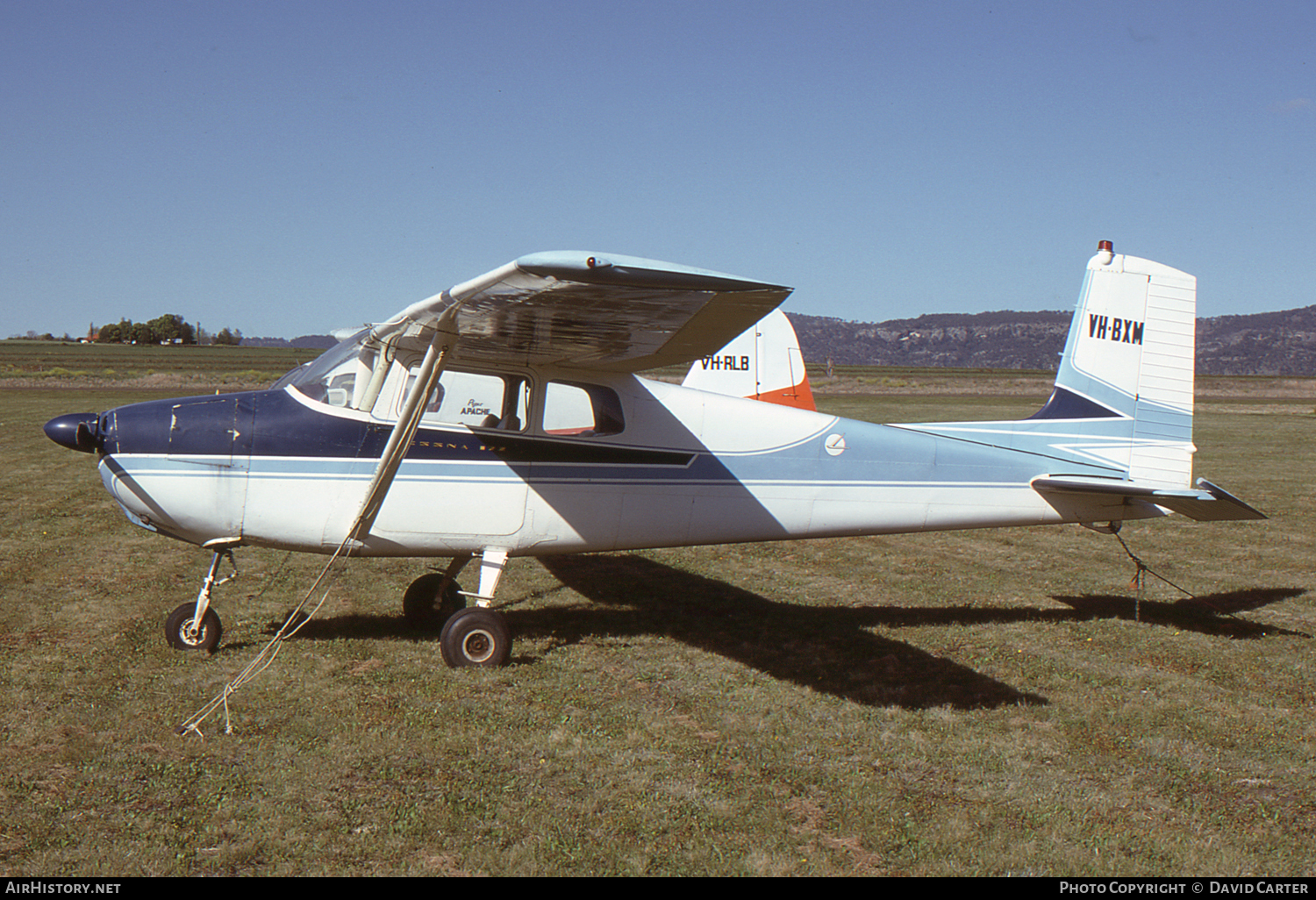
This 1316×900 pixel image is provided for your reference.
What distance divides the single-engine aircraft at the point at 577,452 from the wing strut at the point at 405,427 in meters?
0.01

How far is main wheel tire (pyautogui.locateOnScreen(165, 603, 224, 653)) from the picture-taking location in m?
6.29

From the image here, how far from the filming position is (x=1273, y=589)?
9039 millimetres

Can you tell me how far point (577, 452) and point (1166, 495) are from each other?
4.37 meters

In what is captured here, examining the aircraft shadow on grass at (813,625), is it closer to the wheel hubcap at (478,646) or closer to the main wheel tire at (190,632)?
the wheel hubcap at (478,646)

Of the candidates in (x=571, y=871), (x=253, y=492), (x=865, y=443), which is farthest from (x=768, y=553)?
(x=571, y=871)

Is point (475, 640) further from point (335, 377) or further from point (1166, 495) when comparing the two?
point (1166, 495)

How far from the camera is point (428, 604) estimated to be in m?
7.31

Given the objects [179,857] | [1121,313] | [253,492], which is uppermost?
[1121,313]

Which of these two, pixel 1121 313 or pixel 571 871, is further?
pixel 1121 313

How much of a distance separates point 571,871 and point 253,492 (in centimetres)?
352

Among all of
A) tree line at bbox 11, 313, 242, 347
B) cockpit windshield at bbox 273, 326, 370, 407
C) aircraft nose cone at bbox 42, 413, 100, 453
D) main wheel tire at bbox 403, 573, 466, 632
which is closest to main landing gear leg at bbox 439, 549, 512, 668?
main wheel tire at bbox 403, 573, 466, 632

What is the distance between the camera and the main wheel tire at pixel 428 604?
7.23 m

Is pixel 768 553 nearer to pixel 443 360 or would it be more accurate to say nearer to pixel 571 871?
pixel 443 360

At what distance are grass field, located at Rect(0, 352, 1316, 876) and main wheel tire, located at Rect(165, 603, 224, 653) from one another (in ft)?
0.33
